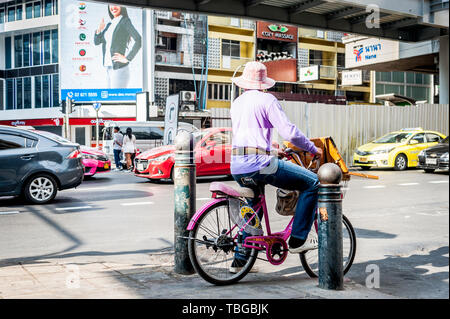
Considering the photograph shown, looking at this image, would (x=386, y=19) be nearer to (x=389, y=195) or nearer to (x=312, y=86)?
(x=389, y=195)

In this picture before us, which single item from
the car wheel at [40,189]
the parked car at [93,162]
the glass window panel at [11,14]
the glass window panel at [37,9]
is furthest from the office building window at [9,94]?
the car wheel at [40,189]

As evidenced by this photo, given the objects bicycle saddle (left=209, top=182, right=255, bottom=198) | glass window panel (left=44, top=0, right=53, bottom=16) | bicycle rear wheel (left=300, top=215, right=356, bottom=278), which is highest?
glass window panel (left=44, top=0, right=53, bottom=16)

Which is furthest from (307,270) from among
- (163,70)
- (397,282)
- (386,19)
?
(163,70)

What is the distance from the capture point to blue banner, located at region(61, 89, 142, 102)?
139ft

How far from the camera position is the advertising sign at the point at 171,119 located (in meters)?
8.91

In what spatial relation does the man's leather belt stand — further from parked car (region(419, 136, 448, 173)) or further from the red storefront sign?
the red storefront sign

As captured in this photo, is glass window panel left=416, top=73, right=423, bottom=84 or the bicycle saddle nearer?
the bicycle saddle

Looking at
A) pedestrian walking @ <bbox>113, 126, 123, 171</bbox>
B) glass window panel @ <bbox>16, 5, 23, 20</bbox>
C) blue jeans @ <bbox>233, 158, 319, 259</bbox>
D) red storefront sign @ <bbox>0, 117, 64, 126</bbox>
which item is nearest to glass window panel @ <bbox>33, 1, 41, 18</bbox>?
glass window panel @ <bbox>16, 5, 23, 20</bbox>

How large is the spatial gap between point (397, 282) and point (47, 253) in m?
3.88

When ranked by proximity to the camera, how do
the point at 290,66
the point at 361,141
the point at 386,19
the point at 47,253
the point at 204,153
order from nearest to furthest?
1. the point at 47,253
2. the point at 204,153
3. the point at 386,19
4. the point at 361,141
5. the point at 290,66

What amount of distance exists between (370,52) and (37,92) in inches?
1091

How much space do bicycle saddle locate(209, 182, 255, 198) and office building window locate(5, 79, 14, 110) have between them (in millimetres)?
45628

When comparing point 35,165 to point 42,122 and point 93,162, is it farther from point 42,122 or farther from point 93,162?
point 42,122

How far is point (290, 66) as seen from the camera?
47.0 metres
